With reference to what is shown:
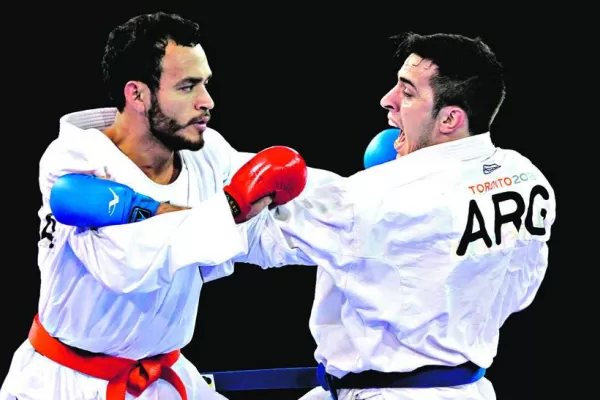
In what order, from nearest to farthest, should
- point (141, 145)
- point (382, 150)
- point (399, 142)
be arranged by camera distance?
1. point (141, 145)
2. point (399, 142)
3. point (382, 150)

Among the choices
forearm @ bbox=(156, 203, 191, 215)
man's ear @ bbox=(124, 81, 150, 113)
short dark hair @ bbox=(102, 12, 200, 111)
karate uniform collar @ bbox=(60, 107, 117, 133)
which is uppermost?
short dark hair @ bbox=(102, 12, 200, 111)

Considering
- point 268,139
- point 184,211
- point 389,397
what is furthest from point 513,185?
point 268,139

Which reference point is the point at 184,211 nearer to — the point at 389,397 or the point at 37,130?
the point at 389,397

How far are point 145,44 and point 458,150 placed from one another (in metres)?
1.03

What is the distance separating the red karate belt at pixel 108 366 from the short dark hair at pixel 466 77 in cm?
125

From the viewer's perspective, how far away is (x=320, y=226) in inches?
105

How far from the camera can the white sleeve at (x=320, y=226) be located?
8.66 feet

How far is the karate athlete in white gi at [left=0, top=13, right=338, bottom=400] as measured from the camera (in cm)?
265

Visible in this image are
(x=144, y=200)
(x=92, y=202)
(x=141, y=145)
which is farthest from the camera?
(x=141, y=145)

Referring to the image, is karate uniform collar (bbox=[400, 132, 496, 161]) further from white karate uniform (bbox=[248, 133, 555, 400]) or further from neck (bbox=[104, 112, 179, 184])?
neck (bbox=[104, 112, 179, 184])

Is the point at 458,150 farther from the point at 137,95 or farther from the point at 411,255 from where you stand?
the point at 137,95

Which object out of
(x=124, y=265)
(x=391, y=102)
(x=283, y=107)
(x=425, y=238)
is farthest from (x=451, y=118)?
(x=283, y=107)

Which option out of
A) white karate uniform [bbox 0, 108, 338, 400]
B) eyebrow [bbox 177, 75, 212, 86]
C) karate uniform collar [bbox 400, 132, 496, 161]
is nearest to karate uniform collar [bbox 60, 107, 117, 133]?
white karate uniform [bbox 0, 108, 338, 400]

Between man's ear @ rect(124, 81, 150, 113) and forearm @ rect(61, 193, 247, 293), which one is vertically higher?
man's ear @ rect(124, 81, 150, 113)
